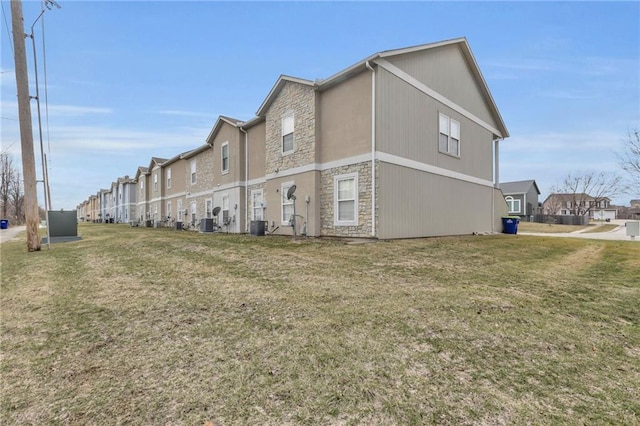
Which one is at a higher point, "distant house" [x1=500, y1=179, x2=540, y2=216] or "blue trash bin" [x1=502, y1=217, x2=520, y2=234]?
"distant house" [x1=500, y1=179, x2=540, y2=216]

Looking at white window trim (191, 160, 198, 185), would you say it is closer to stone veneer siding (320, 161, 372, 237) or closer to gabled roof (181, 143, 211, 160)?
gabled roof (181, 143, 211, 160)

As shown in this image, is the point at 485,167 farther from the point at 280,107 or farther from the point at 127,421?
the point at 127,421

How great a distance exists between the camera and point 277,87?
13.4 metres

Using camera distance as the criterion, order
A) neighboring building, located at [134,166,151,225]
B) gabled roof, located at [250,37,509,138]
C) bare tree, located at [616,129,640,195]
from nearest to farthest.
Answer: gabled roof, located at [250,37,509,138] < bare tree, located at [616,129,640,195] < neighboring building, located at [134,166,151,225]

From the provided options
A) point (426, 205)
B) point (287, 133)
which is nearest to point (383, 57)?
point (287, 133)

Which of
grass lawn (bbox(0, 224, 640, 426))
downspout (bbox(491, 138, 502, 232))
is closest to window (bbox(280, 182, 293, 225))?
grass lawn (bbox(0, 224, 640, 426))

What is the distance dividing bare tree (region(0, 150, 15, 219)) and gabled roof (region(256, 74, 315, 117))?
42489mm

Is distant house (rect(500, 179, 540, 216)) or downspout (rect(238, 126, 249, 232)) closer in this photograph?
downspout (rect(238, 126, 249, 232))

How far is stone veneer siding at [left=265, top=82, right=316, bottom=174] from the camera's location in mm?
11922

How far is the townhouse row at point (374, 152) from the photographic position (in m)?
Answer: 10.3

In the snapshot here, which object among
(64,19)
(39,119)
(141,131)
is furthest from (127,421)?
(141,131)

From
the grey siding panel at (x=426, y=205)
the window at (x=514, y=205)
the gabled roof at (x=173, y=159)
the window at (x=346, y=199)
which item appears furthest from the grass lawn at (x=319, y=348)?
the window at (x=514, y=205)

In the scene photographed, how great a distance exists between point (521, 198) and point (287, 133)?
35.6 m

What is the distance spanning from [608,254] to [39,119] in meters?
17.1
